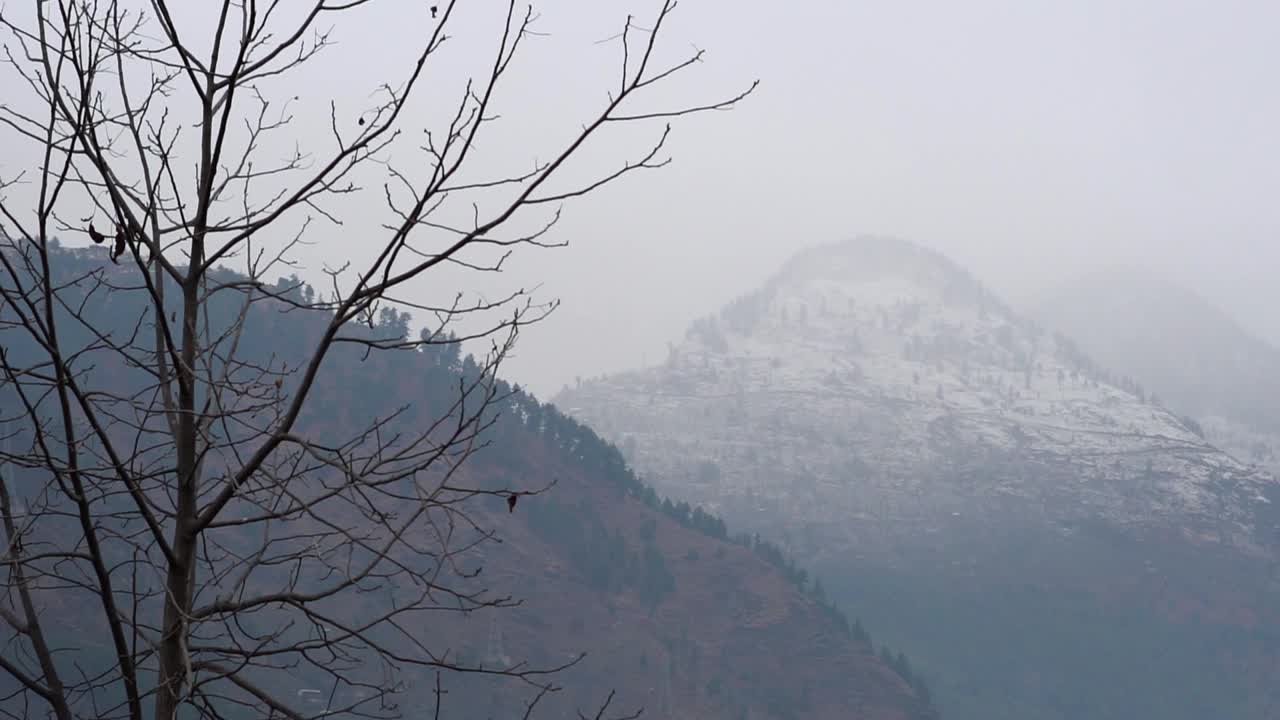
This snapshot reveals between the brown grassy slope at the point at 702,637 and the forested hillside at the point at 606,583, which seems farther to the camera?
the brown grassy slope at the point at 702,637

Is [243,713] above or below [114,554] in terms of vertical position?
below

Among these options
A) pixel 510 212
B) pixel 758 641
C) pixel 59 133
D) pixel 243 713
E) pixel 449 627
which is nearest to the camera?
pixel 510 212

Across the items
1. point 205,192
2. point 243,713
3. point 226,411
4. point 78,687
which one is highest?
point 205,192

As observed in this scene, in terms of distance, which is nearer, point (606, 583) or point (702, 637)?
point (702, 637)

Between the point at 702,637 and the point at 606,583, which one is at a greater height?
the point at 606,583

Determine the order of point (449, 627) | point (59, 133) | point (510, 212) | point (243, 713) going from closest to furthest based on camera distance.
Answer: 1. point (510, 212)
2. point (59, 133)
3. point (243, 713)
4. point (449, 627)

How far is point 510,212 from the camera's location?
12.3ft

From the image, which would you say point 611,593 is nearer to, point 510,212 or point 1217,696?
point 1217,696

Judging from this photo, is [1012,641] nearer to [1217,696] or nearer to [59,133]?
[1217,696]

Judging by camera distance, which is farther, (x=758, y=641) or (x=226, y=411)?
(x=758, y=641)

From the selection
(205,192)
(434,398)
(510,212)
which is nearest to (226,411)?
(205,192)

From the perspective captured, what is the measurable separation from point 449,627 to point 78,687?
4659 inches

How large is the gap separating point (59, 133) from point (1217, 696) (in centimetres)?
20990

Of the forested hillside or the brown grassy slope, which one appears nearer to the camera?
the forested hillside
